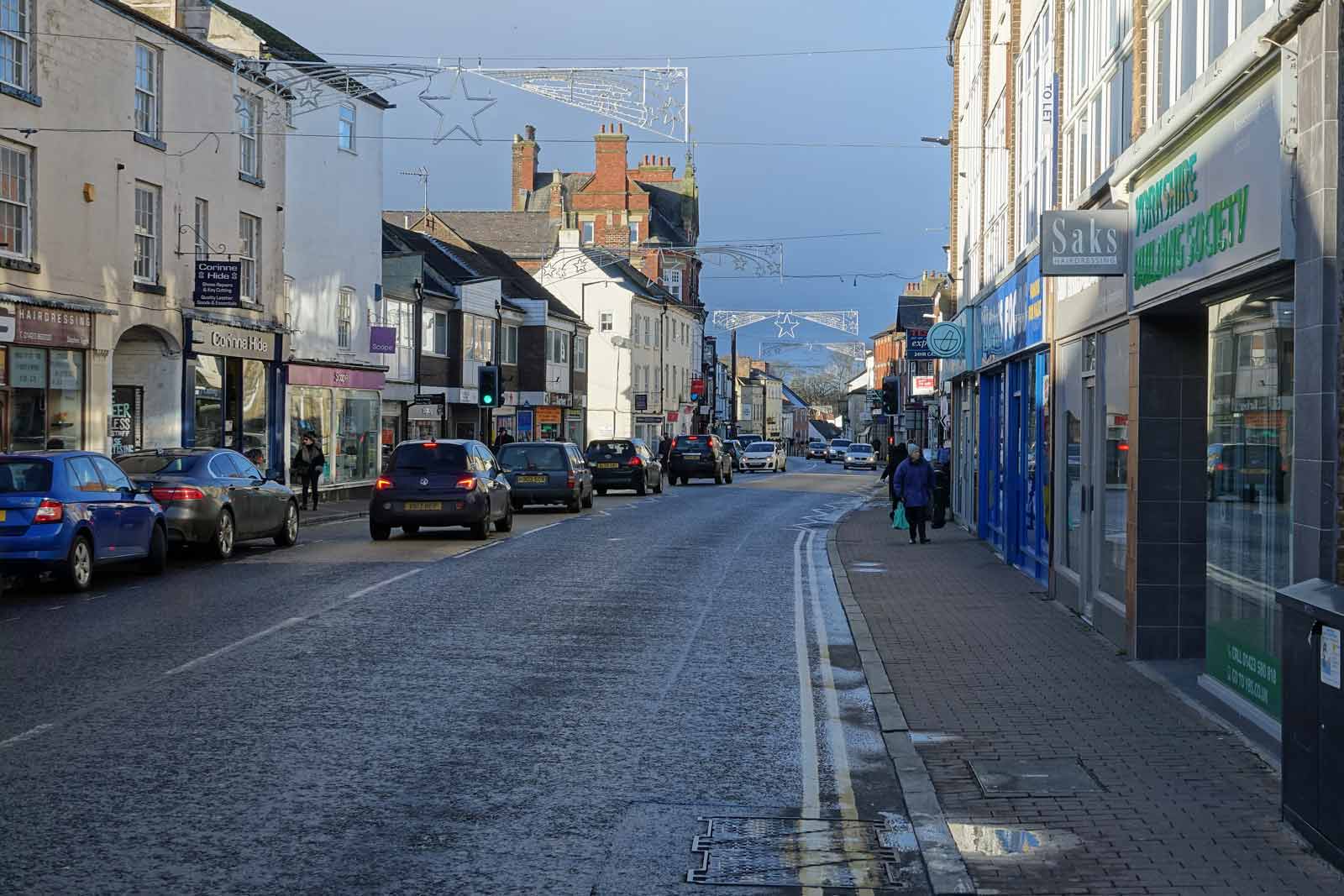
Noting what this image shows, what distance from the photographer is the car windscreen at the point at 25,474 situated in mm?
15633

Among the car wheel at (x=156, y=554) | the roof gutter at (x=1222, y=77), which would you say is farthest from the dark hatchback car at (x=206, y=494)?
the roof gutter at (x=1222, y=77)

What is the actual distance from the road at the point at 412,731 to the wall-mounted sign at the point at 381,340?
22.7m

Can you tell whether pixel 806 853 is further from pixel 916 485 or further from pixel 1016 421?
pixel 916 485

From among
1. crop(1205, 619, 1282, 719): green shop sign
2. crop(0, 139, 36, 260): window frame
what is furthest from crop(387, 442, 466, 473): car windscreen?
crop(1205, 619, 1282, 719): green shop sign

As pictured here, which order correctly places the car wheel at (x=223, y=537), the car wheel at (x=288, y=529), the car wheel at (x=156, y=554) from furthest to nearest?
the car wheel at (x=288, y=529) < the car wheel at (x=223, y=537) < the car wheel at (x=156, y=554)

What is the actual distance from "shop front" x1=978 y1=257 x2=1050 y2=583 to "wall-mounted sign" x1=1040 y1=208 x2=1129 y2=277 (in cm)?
457

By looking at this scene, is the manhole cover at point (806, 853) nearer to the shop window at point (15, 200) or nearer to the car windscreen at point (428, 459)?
the car windscreen at point (428, 459)

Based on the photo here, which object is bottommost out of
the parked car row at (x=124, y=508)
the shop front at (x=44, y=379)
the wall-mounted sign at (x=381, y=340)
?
the parked car row at (x=124, y=508)

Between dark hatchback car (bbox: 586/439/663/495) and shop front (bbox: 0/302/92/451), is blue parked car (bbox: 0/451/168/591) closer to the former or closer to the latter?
shop front (bbox: 0/302/92/451)

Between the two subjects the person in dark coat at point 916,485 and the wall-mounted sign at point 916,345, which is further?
the wall-mounted sign at point 916,345

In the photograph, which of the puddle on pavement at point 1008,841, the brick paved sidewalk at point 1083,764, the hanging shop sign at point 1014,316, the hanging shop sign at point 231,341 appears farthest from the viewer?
the hanging shop sign at point 231,341

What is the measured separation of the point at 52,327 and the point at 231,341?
7012 millimetres

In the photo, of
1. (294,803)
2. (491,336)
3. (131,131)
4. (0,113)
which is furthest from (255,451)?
(294,803)

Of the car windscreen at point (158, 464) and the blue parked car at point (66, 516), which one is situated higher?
the car windscreen at point (158, 464)
